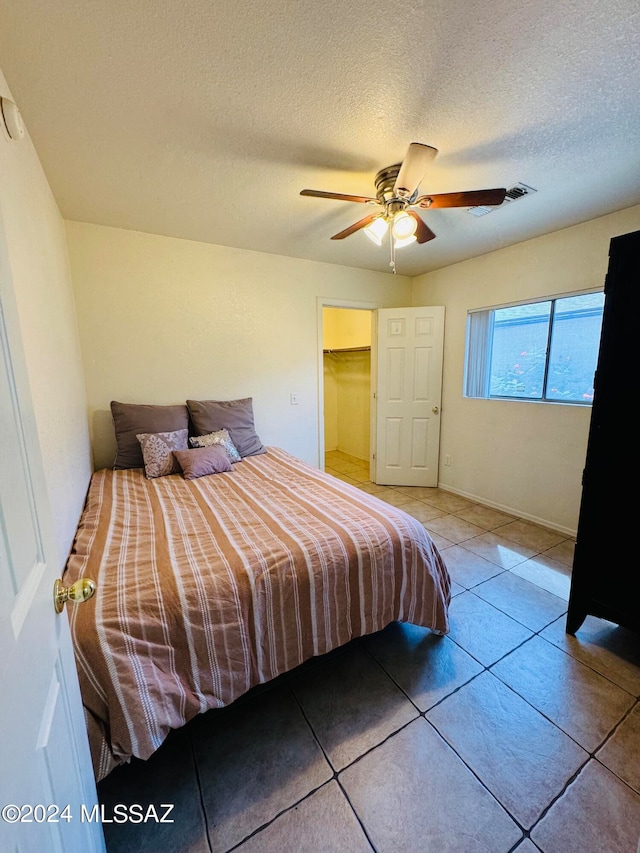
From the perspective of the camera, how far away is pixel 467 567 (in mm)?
2338

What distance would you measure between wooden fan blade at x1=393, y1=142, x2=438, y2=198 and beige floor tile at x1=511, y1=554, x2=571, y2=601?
2.43 metres

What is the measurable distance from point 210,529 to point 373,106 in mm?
1962

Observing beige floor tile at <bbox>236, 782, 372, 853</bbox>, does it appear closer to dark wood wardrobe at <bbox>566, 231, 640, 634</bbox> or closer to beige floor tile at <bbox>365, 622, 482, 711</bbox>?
beige floor tile at <bbox>365, 622, 482, 711</bbox>

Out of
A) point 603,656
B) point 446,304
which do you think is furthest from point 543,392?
point 603,656

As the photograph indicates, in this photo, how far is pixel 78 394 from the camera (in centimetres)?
227

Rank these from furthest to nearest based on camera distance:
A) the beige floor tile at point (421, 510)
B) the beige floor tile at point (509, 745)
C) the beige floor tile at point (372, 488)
A: the beige floor tile at point (372, 488)
the beige floor tile at point (421, 510)
the beige floor tile at point (509, 745)

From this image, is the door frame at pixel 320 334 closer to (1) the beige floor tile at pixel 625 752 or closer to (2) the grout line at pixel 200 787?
(2) the grout line at pixel 200 787

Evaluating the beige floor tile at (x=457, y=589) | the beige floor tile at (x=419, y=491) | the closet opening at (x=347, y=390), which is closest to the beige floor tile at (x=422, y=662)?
the beige floor tile at (x=457, y=589)

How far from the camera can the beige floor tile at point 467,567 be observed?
2205mm

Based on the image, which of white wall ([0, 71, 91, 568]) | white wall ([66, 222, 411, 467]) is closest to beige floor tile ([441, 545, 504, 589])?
white wall ([66, 222, 411, 467])

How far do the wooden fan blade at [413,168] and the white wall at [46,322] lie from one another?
148 centimetres

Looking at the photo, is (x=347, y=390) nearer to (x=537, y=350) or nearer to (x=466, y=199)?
(x=537, y=350)

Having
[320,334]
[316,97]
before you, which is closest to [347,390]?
[320,334]

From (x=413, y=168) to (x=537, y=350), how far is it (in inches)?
83.3
